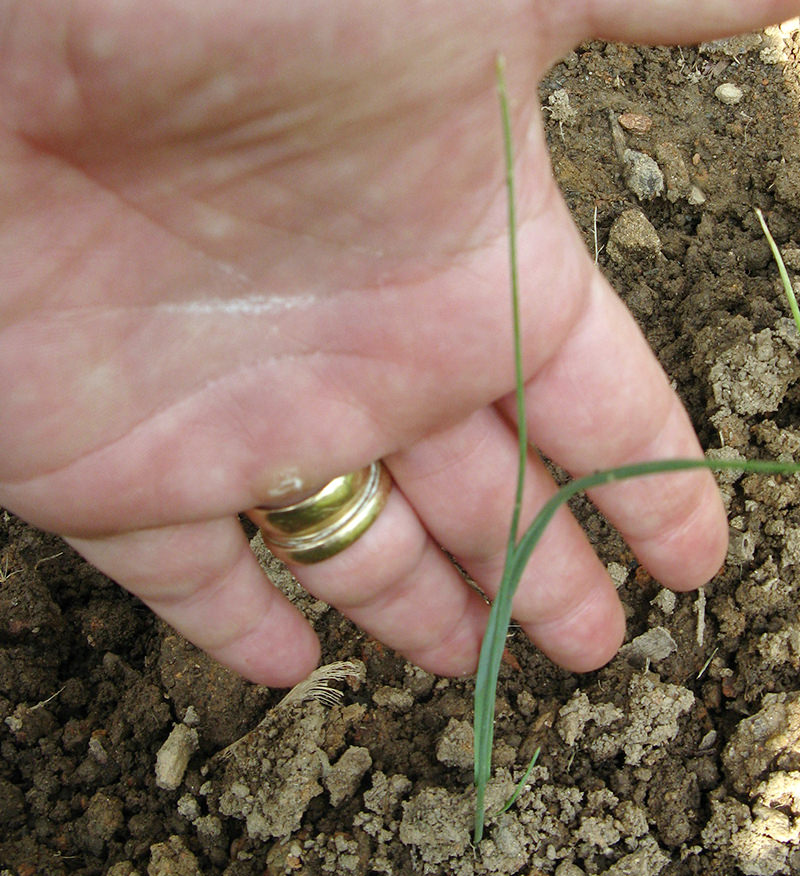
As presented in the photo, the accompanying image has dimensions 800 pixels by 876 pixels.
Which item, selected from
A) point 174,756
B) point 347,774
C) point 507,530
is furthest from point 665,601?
point 174,756

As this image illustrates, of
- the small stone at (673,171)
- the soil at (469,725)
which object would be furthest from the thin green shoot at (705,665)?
the small stone at (673,171)

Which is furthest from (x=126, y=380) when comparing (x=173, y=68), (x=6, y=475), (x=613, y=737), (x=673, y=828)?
(x=673, y=828)

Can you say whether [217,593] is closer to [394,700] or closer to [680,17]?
[394,700]

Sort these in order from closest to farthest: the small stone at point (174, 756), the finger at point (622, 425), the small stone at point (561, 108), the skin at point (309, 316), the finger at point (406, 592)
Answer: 1. the skin at point (309, 316)
2. the finger at point (622, 425)
3. the finger at point (406, 592)
4. the small stone at point (174, 756)
5. the small stone at point (561, 108)

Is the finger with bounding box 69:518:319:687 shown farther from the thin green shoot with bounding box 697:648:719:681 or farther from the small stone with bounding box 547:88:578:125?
the small stone with bounding box 547:88:578:125

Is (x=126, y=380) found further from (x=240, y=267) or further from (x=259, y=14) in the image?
(x=259, y=14)

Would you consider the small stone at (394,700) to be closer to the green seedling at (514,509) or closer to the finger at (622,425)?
the green seedling at (514,509)
